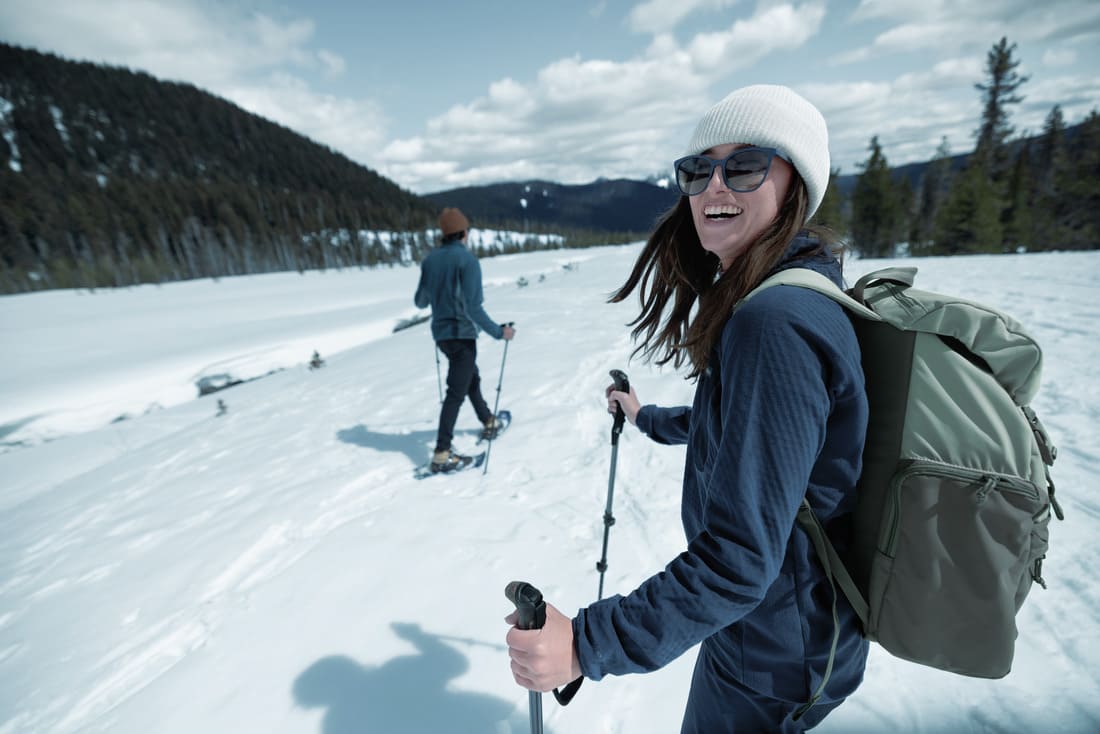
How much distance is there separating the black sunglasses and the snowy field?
2.52m

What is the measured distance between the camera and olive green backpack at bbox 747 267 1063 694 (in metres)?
0.95

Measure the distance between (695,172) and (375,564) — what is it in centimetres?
355

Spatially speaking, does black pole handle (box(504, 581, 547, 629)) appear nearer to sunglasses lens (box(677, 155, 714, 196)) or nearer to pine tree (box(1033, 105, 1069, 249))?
sunglasses lens (box(677, 155, 714, 196))

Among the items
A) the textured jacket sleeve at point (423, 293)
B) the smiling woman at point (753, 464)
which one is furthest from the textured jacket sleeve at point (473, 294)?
the smiling woman at point (753, 464)

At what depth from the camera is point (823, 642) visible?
1.21 meters

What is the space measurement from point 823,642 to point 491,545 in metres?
2.79

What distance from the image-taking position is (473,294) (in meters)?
4.82

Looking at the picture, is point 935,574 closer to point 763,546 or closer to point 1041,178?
point 763,546

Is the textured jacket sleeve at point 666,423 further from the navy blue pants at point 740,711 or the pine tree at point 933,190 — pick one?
the pine tree at point 933,190

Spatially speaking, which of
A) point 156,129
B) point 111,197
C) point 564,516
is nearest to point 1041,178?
point 564,516

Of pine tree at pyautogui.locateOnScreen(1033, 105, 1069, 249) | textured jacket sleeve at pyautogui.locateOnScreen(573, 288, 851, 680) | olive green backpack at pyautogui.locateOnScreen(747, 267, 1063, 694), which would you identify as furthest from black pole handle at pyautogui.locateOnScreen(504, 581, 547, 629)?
pine tree at pyautogui.locateOnScreen(1033, 105, 1069, 249)

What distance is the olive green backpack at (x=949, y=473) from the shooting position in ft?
3.12

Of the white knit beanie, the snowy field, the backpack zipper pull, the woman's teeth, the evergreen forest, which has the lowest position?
the snowy field

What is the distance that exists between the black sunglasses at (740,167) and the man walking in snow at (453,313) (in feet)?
11.9
